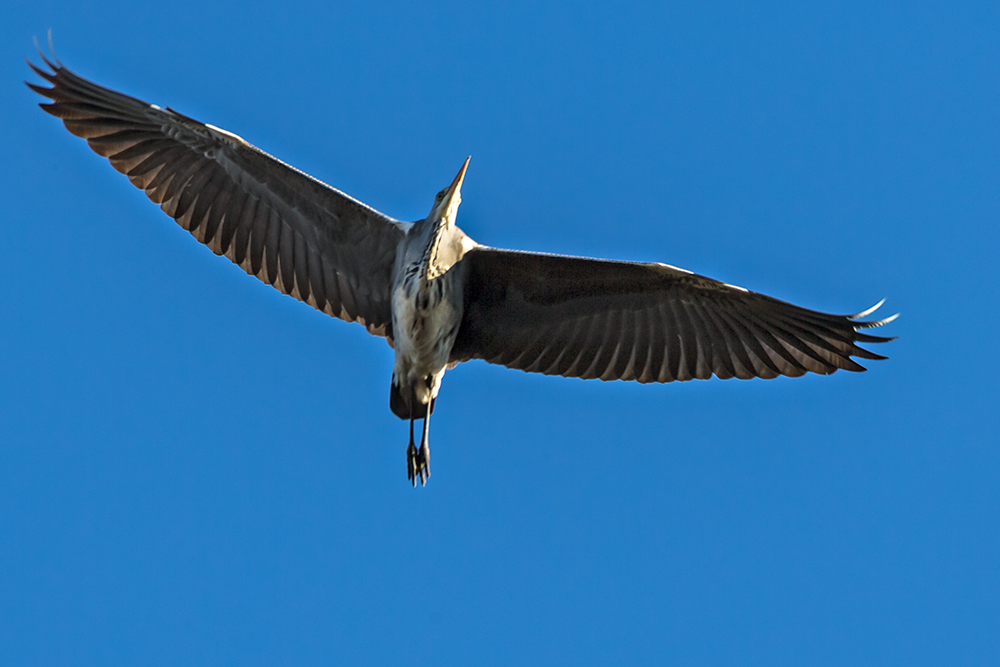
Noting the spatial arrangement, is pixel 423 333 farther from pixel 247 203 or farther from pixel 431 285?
pixel 247 203

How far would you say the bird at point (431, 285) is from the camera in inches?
353

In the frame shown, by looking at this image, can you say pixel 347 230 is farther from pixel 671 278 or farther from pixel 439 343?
pixel 671 278

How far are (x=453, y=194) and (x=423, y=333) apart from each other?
111cm

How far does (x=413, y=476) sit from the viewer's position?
9711 millimetres

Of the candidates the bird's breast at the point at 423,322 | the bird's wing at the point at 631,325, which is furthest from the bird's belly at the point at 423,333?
the bird's wing at the point at 631,325

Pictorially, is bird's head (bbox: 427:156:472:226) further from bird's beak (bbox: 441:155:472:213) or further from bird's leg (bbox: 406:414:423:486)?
bird's leg (bbox: 406:414:423:486)

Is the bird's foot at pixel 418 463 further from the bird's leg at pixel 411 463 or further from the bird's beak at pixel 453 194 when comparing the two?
the bird's beak at pixel 453 194

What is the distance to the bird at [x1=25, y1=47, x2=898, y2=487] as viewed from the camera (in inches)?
353

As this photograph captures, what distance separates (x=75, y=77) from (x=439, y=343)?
357cm

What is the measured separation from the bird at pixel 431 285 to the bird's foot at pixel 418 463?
1 cm

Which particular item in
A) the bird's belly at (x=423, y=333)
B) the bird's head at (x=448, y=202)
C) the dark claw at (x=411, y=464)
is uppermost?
the bird's head at (x=448, y=202)

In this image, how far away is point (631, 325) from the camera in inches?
373

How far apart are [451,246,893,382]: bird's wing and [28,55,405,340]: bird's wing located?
2.98ft

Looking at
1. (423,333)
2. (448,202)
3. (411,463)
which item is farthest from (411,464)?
(448,202)
